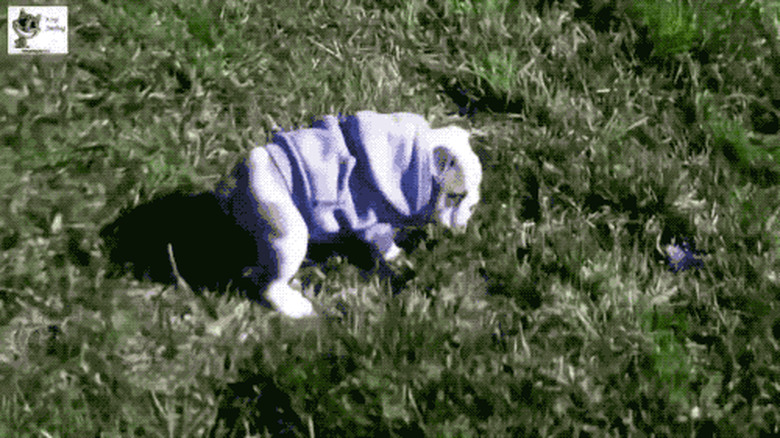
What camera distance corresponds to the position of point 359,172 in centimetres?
270

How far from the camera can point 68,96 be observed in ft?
10.6

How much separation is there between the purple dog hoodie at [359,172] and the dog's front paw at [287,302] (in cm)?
24

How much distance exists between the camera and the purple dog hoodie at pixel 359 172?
259 centimetres

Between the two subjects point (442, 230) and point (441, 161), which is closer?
point (441, 161)

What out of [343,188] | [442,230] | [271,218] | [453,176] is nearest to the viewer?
[271,218]

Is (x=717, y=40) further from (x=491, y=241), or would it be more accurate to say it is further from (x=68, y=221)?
(x=68, y=221)

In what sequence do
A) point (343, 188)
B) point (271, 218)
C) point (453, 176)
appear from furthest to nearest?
point (453, 176), point (343, 188), point (271, 218)

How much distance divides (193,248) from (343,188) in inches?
29.6

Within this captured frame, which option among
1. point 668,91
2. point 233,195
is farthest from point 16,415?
point 668,91

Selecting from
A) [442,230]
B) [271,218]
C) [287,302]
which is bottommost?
[287,302]

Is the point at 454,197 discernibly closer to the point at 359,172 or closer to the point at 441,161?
the point at 441,161

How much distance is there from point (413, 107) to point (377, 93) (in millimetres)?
184

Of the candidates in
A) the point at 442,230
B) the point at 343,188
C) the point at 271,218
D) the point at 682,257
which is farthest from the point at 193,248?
the point at 682,257

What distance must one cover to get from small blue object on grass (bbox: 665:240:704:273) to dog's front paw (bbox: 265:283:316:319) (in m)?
1.48
